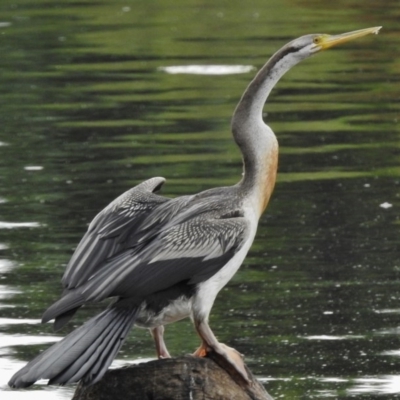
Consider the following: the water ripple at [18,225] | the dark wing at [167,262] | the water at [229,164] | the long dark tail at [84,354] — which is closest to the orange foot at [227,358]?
the dark wing at [167,262]

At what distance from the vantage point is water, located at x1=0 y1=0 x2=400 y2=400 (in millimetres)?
8656

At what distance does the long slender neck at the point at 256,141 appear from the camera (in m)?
7.22

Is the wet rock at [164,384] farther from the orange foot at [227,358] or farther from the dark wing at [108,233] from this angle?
the dark wing at [108,233]

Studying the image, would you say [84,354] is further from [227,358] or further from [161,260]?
[227,358]

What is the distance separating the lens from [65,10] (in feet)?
80.1

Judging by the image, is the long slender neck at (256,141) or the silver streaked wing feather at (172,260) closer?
the silver streaked wing feather at (172,260)

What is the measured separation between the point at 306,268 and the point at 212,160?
3322 mm

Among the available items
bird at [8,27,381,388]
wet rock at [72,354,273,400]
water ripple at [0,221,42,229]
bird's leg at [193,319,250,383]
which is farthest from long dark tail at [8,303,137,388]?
water ripple at [0,221,42,229]

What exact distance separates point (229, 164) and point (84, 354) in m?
6.83

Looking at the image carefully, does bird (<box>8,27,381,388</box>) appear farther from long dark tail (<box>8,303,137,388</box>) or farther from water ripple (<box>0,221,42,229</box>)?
water ripple (<box>0,221,42,229</box>)

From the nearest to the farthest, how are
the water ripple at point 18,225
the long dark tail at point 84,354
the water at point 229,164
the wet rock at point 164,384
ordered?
the long dark tail at point 84,354 < the wet rock at point 164,384 < the water at point 229,164 < the water ripple at point 18,225

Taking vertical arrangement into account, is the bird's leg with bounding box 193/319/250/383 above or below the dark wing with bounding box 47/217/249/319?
below

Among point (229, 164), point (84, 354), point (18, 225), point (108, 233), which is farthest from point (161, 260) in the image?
point (229, 164)

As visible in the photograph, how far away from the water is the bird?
125cm
